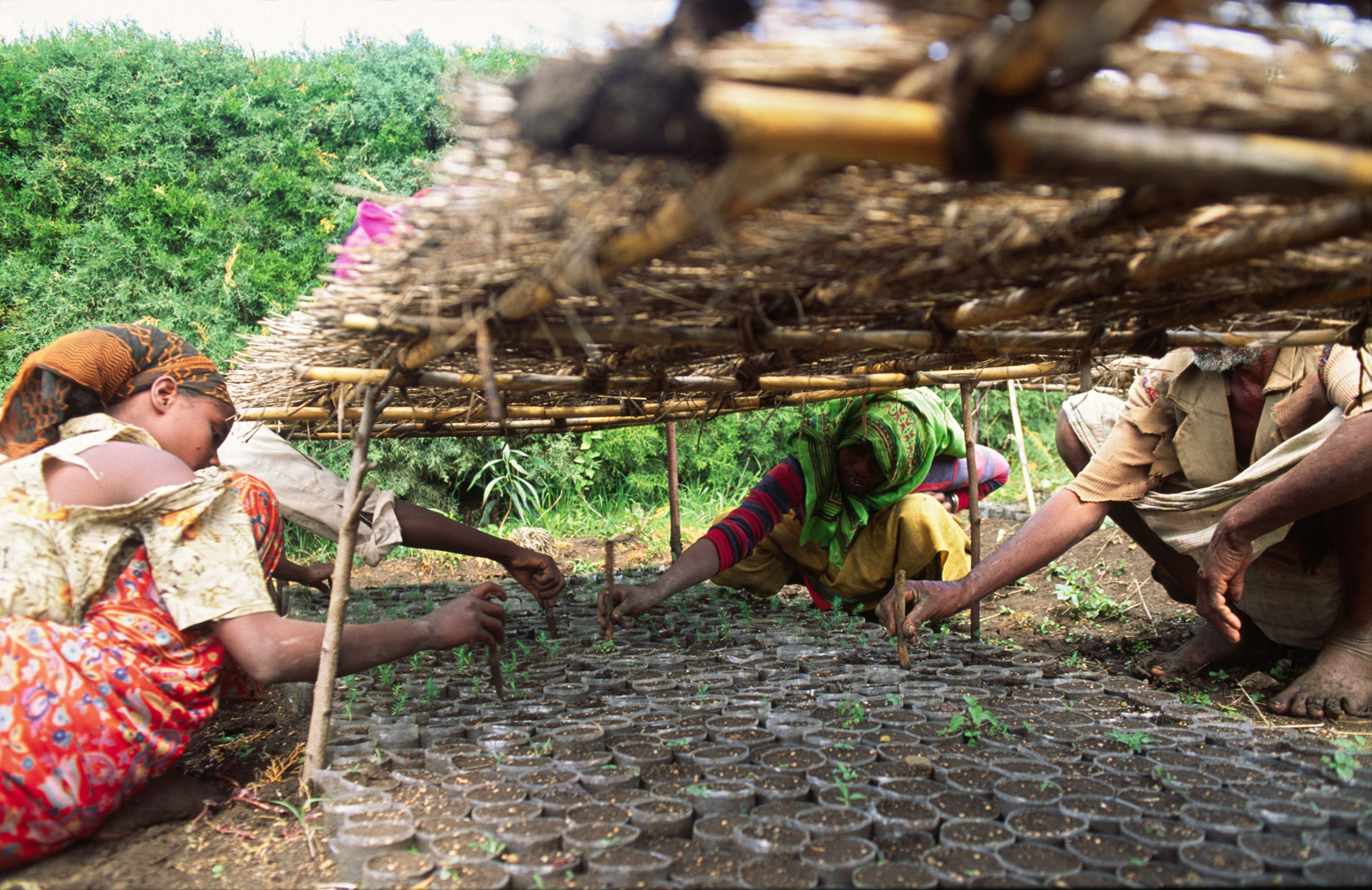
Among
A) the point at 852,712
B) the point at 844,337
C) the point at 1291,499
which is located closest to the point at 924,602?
the point at 852,712

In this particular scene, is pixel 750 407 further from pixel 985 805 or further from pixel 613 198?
pixel 613 198

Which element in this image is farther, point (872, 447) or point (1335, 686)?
point (872, 447)

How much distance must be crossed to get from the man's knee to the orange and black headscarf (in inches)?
149

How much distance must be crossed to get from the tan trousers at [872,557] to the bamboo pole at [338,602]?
2308 mm

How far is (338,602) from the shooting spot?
7.41ft

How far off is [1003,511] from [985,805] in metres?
6.99

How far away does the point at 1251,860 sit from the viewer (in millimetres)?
1734

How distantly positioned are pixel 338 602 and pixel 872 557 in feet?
9.82

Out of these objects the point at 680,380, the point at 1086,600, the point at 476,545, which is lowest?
the point at 1086,600

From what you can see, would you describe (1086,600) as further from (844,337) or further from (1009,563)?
(844,337)

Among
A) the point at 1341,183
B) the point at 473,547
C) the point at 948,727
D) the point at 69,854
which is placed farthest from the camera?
the point at 473,547

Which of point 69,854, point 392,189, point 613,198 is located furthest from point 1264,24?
point 392,189

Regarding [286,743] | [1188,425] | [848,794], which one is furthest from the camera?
[1188,425]

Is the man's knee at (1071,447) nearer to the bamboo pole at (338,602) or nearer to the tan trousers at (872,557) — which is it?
the tan trousers at (872,557)
